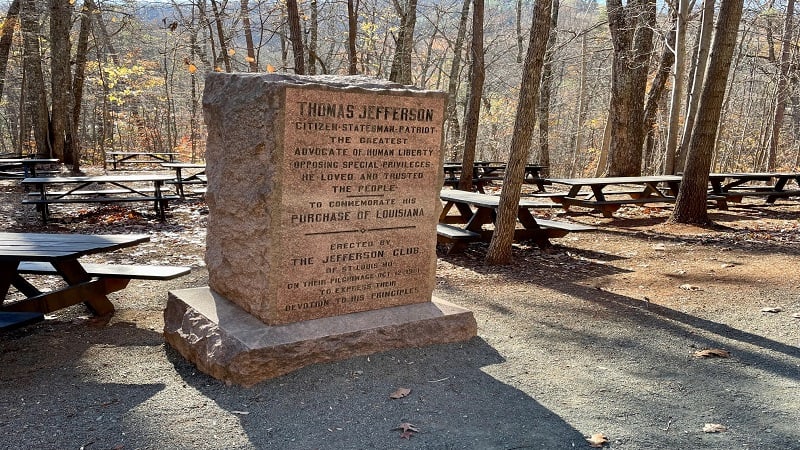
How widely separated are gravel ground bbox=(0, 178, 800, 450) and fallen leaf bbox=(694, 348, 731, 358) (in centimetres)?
5

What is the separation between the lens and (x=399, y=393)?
3.34 metres

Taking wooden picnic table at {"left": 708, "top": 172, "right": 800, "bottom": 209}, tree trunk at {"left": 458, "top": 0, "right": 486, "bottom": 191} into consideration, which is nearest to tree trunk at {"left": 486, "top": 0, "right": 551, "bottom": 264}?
tree trunk at {"left": 458, "top": 0, "right": 486, "bottom": 191}

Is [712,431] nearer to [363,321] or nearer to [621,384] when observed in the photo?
[621,384]

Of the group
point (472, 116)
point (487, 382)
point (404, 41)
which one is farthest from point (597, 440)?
point (404, 41)

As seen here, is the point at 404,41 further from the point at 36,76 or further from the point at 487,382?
the point at 487,382

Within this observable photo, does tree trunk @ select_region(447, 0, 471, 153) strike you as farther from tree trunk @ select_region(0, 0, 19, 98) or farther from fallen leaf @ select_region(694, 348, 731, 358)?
fallen leaf @ select_region(694, 348, 731, 358)

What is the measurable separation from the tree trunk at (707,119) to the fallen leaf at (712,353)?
488 cm

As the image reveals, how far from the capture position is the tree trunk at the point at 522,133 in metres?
5.60

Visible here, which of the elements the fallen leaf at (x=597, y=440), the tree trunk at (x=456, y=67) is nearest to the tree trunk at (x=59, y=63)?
the tree trunk at (x=456, y=67)

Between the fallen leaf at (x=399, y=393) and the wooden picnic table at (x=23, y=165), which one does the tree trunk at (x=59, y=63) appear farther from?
the fallen leaf at (x=399, y=393)

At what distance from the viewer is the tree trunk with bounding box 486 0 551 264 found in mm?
5602

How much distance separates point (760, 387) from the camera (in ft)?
11.3

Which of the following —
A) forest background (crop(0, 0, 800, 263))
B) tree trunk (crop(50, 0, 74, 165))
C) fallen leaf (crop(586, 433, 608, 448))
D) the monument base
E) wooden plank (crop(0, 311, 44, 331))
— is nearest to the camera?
fallen leaf (crop(586, 433, 608, 448))

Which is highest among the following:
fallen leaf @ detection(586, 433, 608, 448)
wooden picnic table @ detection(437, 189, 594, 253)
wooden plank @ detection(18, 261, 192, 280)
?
wooden picnic table @ detection(437, 189, 594, 253)
